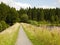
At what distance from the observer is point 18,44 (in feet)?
58.2

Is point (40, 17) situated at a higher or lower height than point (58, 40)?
lower

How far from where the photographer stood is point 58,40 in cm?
1421

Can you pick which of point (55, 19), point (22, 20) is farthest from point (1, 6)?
point (55, 19)

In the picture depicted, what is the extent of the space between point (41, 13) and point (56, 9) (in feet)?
52.9

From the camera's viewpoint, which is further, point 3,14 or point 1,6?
point 1,6

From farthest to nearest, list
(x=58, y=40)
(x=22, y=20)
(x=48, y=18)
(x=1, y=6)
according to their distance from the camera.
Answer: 1. (x=48, y=18)
2. (x=22, y=20)
3. (x=1, y=6)
4. (x=58, y=40)

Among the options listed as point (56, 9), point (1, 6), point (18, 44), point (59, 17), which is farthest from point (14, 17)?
point (18, 44)

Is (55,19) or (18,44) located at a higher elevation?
(18,44)

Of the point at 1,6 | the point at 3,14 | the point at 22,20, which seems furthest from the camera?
the point at 22,20

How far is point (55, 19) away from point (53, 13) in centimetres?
1807

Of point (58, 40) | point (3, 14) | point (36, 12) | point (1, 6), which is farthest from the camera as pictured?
point (36, 12)

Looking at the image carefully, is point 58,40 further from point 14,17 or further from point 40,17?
point 40,17

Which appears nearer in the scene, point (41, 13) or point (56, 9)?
point (41, 13)

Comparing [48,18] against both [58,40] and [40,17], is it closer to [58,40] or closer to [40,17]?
[40,17]
